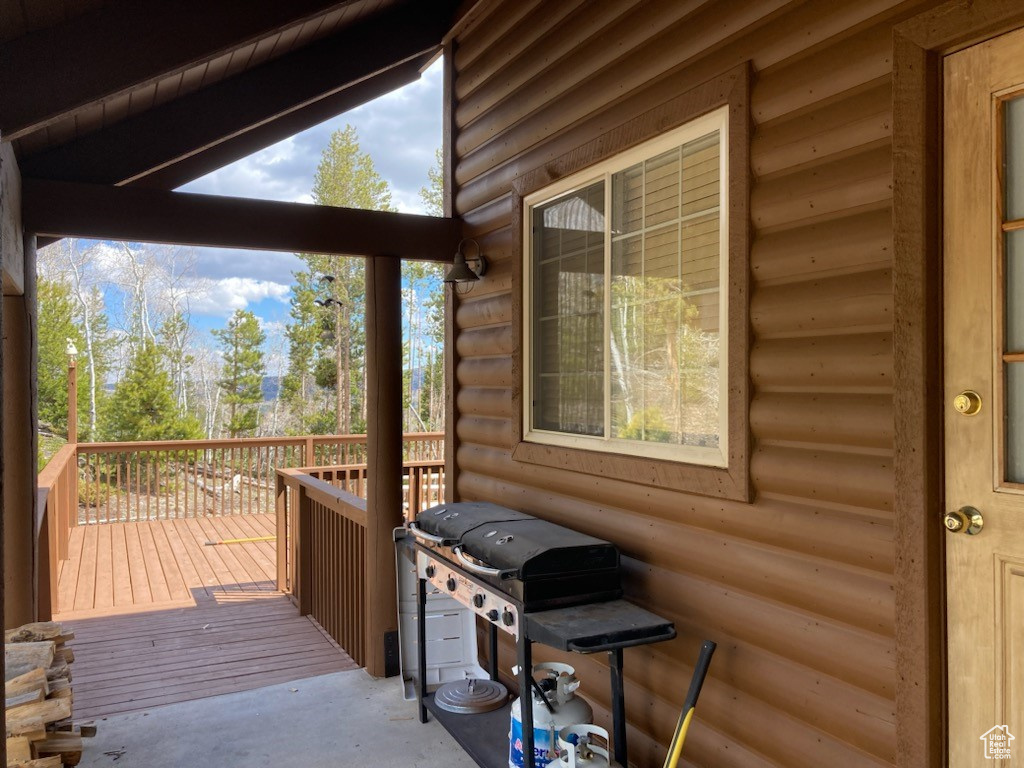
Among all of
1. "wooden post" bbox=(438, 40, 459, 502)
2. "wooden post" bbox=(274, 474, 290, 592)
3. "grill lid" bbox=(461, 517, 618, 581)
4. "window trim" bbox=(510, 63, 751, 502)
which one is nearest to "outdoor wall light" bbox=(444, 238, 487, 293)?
"wooden post" bbox=(438, 40, 459, 502)

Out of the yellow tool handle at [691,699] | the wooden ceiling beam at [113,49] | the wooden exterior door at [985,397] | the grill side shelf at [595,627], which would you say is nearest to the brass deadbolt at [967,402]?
the wooden exterior door at [985,397]

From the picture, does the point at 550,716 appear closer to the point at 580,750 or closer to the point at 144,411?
the point at 580,750

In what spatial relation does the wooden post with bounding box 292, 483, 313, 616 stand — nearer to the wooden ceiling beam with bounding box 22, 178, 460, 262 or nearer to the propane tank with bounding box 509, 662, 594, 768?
the wooden ceiling beam with bounding box 22, 178, 460, 262

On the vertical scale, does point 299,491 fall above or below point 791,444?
below

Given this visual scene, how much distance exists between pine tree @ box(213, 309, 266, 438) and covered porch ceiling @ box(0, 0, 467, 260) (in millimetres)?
19707

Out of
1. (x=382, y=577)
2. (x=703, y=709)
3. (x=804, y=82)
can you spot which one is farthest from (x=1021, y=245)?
(x=382, y=577)

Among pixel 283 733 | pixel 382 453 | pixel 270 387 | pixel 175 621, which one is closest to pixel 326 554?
pixel 175 621

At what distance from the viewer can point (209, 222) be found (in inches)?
146

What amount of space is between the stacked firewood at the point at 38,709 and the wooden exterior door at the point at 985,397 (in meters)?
2.82

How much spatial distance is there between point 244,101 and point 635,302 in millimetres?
2625

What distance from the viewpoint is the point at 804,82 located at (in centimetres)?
215

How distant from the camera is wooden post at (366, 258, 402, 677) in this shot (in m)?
4.24

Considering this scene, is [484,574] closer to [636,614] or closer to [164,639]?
[636,614]

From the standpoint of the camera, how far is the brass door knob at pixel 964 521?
1750 millimetres
